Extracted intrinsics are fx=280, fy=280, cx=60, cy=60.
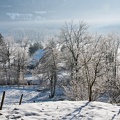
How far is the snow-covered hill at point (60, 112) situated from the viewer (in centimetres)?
1368

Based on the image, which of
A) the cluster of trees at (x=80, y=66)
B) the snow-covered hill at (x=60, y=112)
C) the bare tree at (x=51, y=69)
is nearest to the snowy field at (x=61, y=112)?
the snow-covered hill at (x=60, y=112)

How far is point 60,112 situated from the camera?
14727mm

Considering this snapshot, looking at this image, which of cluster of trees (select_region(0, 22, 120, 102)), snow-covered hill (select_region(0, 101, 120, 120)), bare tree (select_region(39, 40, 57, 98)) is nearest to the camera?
snow-covered hill (select_region(0, 101, 120, 120))

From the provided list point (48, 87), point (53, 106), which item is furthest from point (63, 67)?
point (53, 106)

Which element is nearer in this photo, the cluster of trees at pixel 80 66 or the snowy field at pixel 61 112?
the snowy field at pixel 61 112

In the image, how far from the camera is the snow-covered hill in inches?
539

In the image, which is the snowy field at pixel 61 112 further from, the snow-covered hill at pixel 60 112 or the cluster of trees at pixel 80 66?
the cluster of trees at pixel 80 66

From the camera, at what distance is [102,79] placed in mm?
30203

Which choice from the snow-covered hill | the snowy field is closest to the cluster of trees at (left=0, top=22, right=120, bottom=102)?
the snowy field

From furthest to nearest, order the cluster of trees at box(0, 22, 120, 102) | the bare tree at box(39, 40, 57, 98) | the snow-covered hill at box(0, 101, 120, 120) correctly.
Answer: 1. the bare tree at box(39, 40, 57, 98)
2. the cluster of trees at box(0, 22, 120, 102)
3. the snow-covered hill at box(0, 101, 120, 120)

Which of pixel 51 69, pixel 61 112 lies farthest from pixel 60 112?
pixel 51 69

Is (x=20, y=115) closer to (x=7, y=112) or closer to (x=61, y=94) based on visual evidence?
(x=7, y=112)

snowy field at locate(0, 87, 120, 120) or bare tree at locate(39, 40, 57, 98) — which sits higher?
snowy field at locate(0, 87, 120, 120)

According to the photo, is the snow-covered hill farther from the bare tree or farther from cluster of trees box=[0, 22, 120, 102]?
the bare tree
